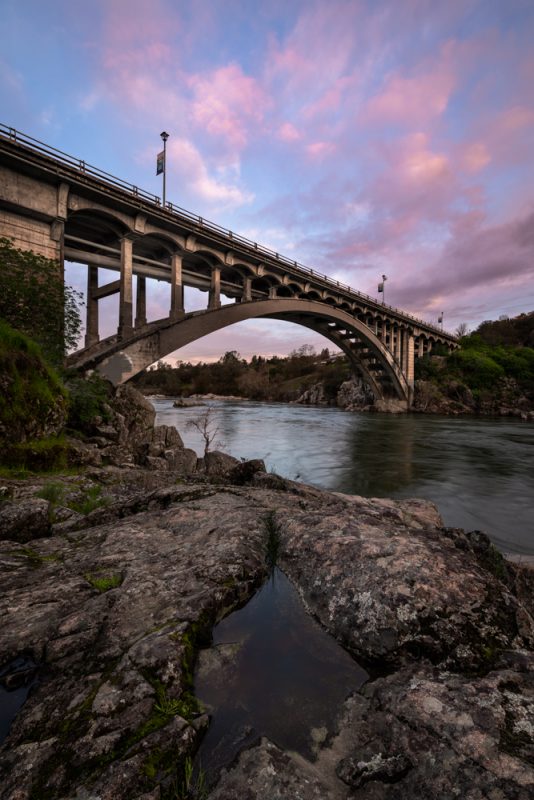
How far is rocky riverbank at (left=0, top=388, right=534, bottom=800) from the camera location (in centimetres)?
147

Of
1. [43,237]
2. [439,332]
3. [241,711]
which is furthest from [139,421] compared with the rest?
[439,332]

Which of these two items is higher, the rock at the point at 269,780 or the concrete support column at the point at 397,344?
the concrete support column at the point at 397,344

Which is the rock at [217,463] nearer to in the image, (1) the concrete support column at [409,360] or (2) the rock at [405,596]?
(2) the rock at [405,596]

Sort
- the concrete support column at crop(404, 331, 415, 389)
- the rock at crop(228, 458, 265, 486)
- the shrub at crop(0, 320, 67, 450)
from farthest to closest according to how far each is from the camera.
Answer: the concrete support column at crop(404, 331, 415, 389) → the rock at crop(228, 458, 265, 486) → the shrub at crop(0, 320, 67, 450)

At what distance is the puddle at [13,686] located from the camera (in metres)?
1.80

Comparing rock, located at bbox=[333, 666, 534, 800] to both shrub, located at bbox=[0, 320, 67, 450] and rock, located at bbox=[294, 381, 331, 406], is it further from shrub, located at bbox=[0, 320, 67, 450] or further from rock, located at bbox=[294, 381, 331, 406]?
rock, located at bbox=[294, 381, 331, 406]

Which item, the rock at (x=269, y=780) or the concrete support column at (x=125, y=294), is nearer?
the rock at (x=269, y=780)

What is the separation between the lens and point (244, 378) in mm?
99500

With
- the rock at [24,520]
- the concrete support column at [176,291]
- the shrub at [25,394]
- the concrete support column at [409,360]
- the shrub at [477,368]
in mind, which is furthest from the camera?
the concrete support column at [409,360]

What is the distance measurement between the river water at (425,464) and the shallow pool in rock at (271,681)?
6.84 m

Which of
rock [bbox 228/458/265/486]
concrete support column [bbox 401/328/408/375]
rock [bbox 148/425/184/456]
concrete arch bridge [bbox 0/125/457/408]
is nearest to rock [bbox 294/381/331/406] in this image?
concrete support column [bbox 401/328/408/375]

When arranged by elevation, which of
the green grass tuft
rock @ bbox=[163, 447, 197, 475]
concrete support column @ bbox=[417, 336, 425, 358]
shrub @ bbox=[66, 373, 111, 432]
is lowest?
rock @ bbox=[163, 447, 197, 475]

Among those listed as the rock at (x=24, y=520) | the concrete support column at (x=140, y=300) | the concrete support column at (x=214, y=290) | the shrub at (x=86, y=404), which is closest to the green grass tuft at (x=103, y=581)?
the rock at (x=24, y=520)

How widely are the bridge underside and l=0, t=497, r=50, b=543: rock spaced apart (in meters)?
14.9
